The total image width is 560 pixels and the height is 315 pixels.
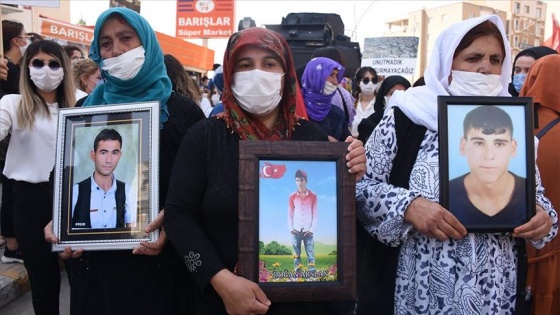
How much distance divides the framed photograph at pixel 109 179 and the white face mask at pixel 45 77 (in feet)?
5.00

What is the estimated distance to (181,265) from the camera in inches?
84.4

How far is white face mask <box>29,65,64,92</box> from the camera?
3203 mm

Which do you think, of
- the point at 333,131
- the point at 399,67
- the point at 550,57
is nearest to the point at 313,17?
the point at 399,67

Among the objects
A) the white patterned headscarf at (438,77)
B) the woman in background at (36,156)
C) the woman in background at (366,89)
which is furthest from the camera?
the woman in background at (366,89)

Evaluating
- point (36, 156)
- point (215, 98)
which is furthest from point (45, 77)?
point (215, 98)

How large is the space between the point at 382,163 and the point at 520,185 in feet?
1.73

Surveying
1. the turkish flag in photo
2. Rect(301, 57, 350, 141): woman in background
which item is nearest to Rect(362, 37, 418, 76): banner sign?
Rect(301, 57, 350, 141): woman in background

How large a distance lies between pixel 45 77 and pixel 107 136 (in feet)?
5.38

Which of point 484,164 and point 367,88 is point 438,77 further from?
point 367,88

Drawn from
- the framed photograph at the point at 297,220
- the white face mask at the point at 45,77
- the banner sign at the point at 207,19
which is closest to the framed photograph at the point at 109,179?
the framed photograph at the point at 297,220

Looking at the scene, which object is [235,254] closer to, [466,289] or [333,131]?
[466,289]

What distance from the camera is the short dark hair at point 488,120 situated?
1.82 meters

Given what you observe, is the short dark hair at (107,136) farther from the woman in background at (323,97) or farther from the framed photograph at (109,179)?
the woman in background at (323,97)

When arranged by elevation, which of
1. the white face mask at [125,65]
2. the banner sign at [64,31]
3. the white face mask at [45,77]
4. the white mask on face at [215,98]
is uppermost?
the banner sign at [64,31]
